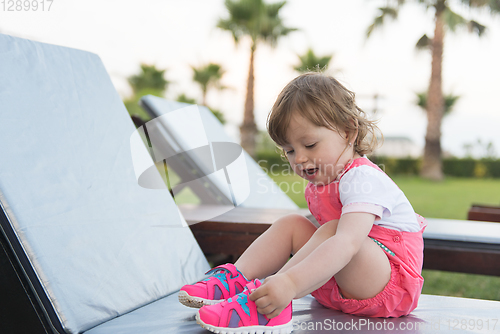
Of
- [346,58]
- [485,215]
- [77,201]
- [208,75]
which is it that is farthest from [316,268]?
[208,75]

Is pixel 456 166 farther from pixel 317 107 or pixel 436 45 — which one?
pixel 317 107

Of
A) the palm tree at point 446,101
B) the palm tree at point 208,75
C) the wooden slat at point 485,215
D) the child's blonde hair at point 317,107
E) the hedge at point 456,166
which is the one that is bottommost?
the hedge at point 456,166

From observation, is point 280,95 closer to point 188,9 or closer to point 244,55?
point 244,55

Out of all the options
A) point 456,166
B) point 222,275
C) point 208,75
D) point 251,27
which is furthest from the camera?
point 208,75

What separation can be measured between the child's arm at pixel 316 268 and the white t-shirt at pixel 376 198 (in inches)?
1.3

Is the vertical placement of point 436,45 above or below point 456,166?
above

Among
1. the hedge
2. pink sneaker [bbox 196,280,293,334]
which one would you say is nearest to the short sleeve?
pink sneaker [bbox 196,280,293,334]

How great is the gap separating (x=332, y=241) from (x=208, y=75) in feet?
66.3

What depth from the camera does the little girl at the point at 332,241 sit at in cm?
102

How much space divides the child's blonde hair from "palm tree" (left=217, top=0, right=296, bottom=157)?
1397 centimetres

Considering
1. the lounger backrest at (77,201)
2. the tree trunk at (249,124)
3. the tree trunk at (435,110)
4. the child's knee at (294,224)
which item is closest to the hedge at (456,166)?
the tree trunk at (249,124)

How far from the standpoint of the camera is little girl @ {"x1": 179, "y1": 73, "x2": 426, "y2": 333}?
1.02 metres

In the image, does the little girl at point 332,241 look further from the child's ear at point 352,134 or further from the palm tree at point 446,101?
the palm tree at point 446,101

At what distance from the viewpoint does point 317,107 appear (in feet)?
3.87
